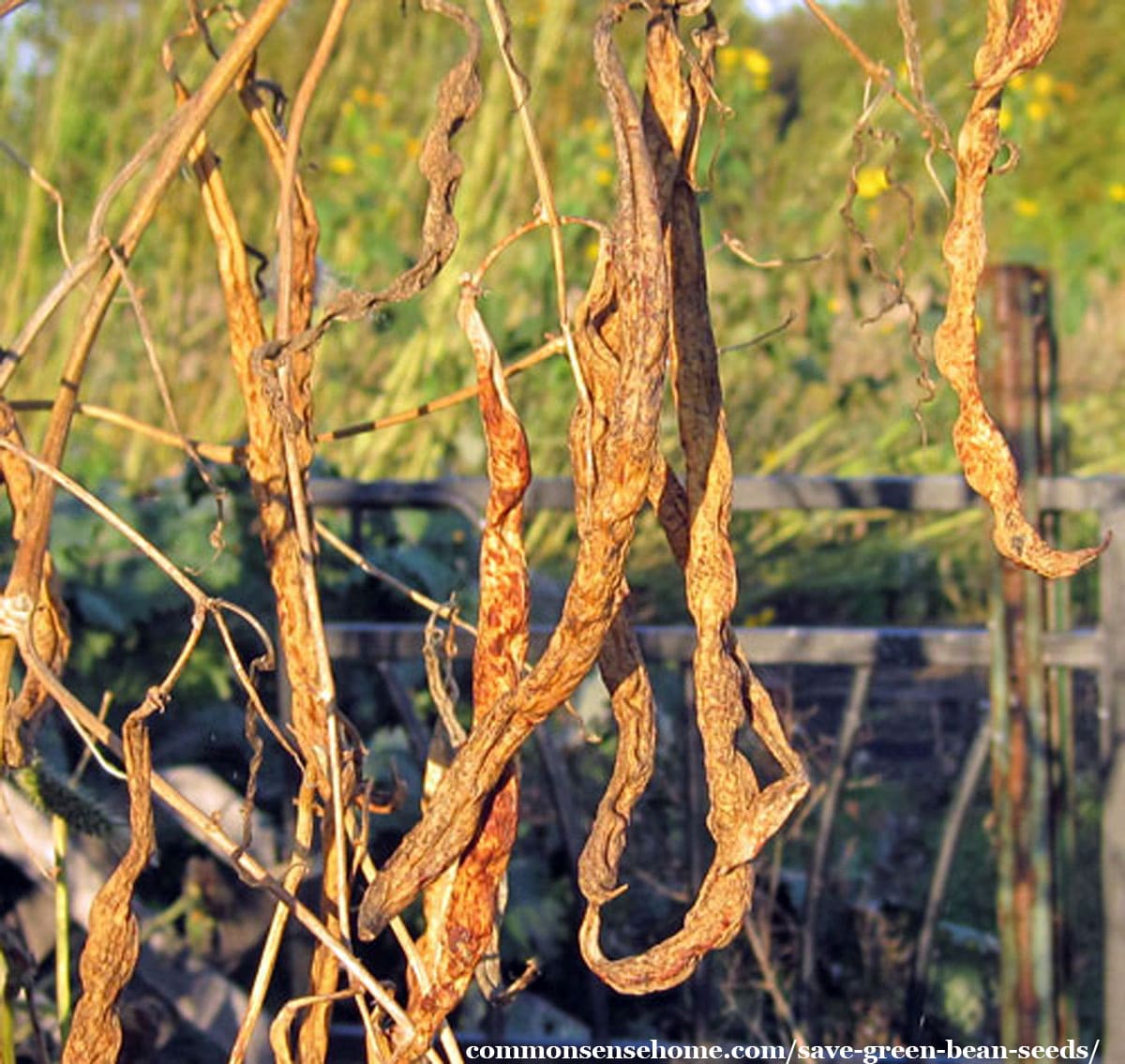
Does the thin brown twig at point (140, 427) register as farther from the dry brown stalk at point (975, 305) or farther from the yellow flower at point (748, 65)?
the yellow flower at point (748, 65)

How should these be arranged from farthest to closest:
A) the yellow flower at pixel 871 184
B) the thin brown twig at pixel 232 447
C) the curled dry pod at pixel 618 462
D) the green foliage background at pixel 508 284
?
the yellow flower at pixel 871 184
the green foliage background at pixel 508 284
the thin brown twig at pixel 232 447
the curled dry pod at pixel 618 462

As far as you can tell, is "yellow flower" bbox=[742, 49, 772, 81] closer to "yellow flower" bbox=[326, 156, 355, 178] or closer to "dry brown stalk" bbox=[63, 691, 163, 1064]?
"yellow flower" bbox=[326, 156, 355, 178]

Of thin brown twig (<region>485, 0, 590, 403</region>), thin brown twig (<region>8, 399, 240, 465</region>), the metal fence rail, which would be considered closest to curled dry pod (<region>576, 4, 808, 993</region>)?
thin brown twig (<region>485, 0, 590, 403</region>)

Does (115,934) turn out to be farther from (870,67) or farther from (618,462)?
(870,67)

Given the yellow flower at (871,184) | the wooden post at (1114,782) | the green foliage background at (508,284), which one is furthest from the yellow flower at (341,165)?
the wooden post at (1114,782)

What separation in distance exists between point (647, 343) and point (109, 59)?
4.42 meters

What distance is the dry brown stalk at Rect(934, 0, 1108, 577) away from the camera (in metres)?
0.66

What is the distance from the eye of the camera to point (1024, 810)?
1.80 meters

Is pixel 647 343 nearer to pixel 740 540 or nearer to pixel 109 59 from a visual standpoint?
pixel 740 540

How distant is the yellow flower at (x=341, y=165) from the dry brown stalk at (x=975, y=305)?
3.77 metres

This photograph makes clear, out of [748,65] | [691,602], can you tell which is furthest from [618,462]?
[748,65]

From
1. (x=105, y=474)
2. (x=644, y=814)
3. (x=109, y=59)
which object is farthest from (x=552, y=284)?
(x=109, y=59)

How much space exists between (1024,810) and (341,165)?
305 centimetres

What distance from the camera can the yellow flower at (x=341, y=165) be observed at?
4.32 meters
